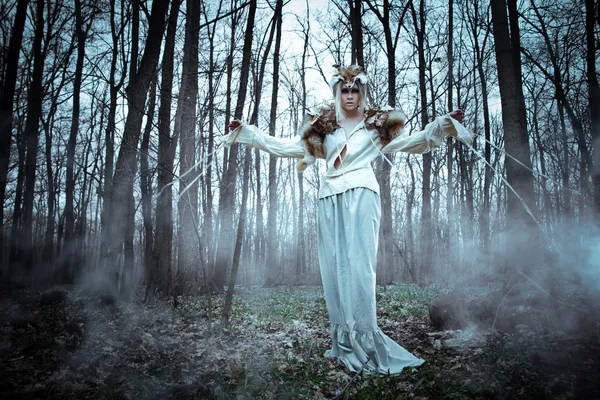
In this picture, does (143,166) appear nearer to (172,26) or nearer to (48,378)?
(172,26)

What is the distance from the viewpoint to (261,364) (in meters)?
2.74

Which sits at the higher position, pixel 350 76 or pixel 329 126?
pixel 350 76

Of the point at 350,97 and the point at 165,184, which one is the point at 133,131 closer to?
the point at 165,184

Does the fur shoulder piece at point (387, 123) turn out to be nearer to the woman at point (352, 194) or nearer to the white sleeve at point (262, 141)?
the woman at point (352, 194)

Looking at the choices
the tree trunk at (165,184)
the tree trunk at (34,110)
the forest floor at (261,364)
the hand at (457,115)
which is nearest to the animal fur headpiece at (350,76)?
the hand at (457,115)

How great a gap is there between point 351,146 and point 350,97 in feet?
1.56

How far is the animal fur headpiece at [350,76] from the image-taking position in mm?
3111

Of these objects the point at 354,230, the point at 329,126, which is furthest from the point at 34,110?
the point at 354,230

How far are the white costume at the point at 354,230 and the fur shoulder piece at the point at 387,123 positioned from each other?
0.15 feet

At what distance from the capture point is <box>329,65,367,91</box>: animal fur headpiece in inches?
122

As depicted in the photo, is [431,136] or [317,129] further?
[317,129]

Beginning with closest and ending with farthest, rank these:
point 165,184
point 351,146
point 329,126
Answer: point 351,146
point 329,126
point 165,184

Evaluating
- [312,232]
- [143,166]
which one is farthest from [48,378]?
[312,232]

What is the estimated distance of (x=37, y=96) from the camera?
20.0 ft
